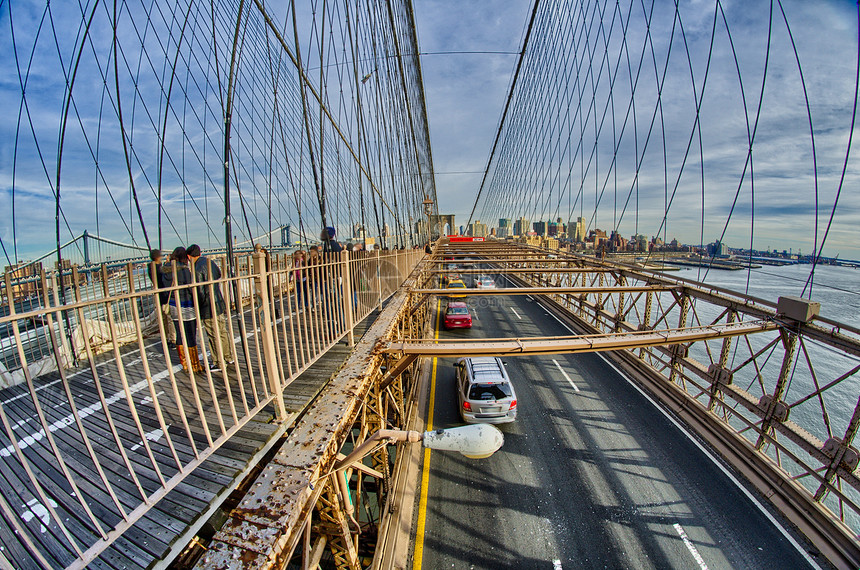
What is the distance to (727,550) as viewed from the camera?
520 centimetres

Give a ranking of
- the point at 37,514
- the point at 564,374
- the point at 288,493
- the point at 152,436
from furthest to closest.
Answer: the point at 564,374, the point at 152,436, the point at 37,514, the point at 288,493

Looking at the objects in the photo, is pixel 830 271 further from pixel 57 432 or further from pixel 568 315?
pixel 57 432

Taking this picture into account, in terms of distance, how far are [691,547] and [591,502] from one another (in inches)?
58.6

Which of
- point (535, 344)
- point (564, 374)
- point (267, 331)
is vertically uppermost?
point (267, 331)

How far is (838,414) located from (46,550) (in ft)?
70.5

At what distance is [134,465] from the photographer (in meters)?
2.43

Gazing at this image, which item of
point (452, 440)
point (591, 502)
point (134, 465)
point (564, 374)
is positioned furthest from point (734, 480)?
point (134, 465)

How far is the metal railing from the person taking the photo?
1.53 m

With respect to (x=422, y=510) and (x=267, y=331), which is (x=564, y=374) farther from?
(x=267, y=331)

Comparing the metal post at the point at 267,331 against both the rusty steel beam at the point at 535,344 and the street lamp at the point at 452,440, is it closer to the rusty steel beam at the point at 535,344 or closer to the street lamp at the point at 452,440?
the street lamp at the point at 452,440

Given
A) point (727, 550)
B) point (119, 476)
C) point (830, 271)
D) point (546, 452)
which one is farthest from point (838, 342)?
point (830, 271)

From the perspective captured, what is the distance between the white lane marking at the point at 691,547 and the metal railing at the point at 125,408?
21.0 feet

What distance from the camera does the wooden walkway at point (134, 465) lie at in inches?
74.1

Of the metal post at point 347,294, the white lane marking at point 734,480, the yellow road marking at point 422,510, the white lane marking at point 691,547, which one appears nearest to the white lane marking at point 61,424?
the metal post at point 347,294
